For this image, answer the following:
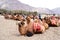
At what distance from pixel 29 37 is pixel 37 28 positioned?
0.62m

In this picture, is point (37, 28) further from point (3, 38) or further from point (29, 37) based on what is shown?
point (3, 38)

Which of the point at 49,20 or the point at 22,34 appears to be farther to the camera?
the point at 49,20

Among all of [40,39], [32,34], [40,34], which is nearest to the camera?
[40,39]

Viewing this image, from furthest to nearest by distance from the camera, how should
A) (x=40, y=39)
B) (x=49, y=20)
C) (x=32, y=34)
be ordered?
(x=49, y=20) < (x=32, y=34) < (x=40, y=39)

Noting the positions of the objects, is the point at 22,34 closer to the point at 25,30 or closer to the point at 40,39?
the point at 25,30

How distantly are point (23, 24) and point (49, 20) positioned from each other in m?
2.42

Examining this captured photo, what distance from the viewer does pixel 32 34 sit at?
6410 mm

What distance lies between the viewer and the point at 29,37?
621cm

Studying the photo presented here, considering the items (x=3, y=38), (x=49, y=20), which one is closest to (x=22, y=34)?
(x=3, y=38)

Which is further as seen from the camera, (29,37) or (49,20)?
(49,20)

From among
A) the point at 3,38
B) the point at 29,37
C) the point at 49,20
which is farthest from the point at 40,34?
the point at 49,20

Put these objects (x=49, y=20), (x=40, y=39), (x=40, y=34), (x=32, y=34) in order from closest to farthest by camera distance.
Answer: (x=40, y=39)
(x=32, y=34)
(x=40, y=34)
(x=49, y=20)

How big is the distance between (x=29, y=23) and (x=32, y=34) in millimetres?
401

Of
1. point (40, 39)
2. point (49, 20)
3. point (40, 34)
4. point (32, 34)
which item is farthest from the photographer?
point (49, 20)
